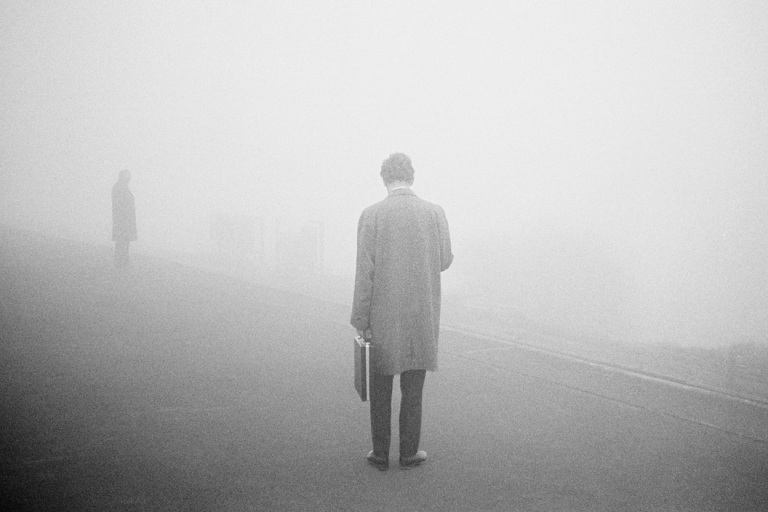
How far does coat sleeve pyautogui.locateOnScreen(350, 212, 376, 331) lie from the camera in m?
4.11

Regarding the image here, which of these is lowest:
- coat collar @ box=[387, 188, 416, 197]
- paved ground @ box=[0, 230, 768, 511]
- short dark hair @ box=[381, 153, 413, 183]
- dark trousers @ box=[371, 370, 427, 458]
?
paved ground @ box=[0, 230, 768, 511]

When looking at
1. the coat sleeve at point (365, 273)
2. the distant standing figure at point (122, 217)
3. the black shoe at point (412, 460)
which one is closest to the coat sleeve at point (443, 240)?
the coat sleeve at point (365, 273)

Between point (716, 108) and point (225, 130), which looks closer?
point (225, 130)

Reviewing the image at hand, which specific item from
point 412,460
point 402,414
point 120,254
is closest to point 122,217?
point 120,254

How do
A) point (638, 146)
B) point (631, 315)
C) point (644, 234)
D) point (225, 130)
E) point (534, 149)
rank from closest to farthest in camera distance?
point (631, 315) → point (644, 234) → point (638, 146) → point (534, 149) → point (225, 130)

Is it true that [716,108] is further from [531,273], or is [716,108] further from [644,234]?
[531,273]

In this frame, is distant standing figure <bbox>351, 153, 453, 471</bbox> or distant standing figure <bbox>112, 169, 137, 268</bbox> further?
distant standing figure <bbox>112, 169, 137, 268</bbox>

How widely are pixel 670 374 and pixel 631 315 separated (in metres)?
32.8

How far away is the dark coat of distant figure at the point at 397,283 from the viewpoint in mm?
4105

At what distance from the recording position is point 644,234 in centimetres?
7750

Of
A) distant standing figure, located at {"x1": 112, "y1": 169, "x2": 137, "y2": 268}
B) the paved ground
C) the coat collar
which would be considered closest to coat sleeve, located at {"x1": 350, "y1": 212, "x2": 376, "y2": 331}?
the coat collar

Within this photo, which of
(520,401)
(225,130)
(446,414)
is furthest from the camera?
(225,130)

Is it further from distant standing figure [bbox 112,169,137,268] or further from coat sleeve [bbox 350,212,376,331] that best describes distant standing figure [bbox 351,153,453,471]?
distant standing figure [bbox 112,169,137,268]

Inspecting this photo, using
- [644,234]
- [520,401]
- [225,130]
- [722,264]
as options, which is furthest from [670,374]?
[225,130]
